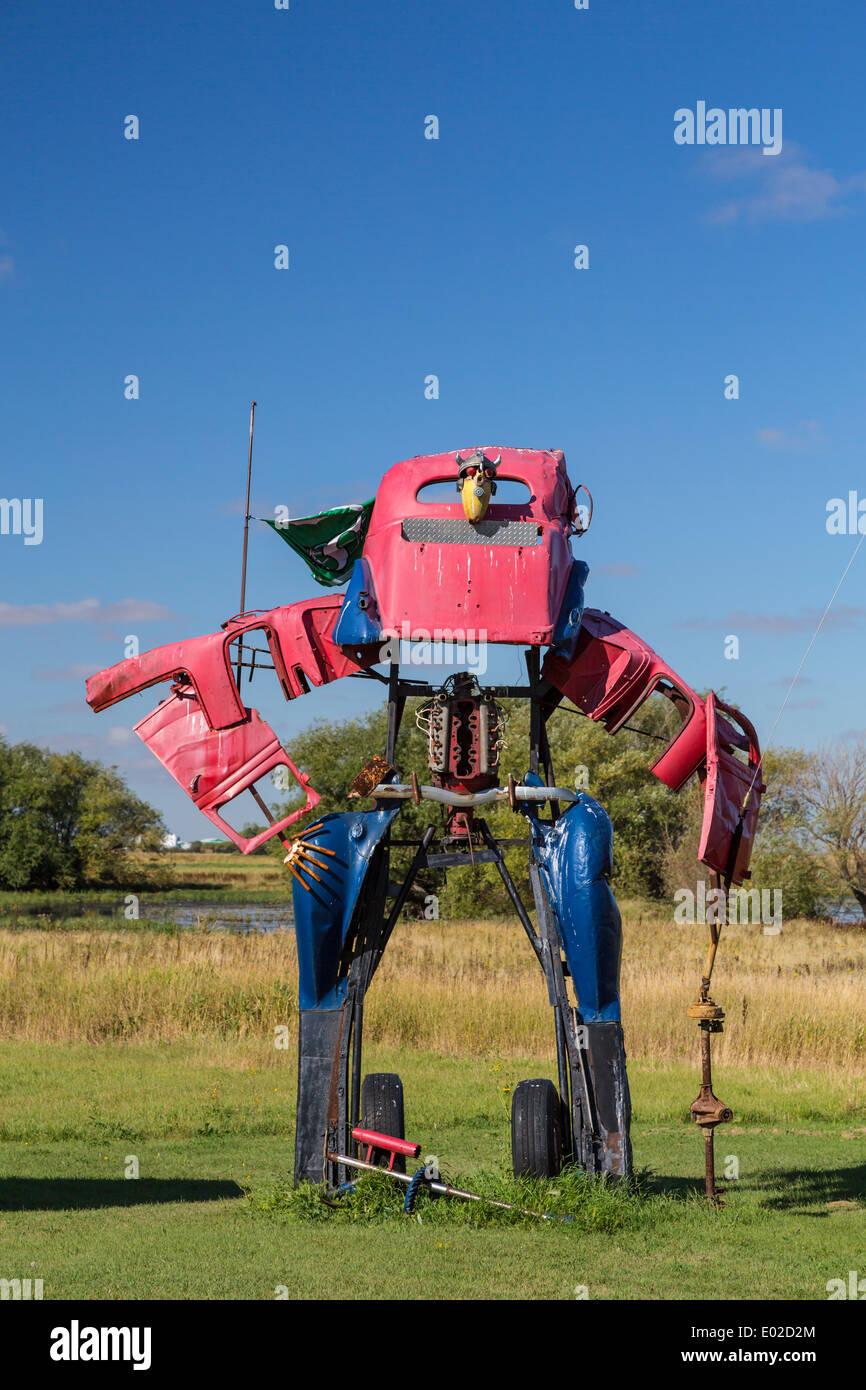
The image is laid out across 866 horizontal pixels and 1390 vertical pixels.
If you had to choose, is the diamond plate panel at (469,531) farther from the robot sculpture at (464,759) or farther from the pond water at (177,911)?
the pond water at (177,911)

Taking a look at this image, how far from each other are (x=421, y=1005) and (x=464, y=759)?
7656mm

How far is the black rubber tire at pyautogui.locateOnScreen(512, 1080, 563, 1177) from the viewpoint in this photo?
7.77m

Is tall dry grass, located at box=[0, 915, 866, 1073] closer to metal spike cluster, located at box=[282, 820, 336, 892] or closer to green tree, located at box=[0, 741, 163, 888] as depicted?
metal spike cluster, located at box=[282, 820, 336, 892]

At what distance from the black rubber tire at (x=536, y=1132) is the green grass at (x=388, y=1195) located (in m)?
0.17

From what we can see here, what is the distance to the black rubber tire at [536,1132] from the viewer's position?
7773 millimetres

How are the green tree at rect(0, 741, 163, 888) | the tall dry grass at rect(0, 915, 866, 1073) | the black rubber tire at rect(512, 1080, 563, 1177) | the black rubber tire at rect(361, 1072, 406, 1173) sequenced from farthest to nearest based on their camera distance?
1. the green tree at rect(0, 741, 163, 888)
2. the tall dry grass at rect(0, 915, 866, 1073)
3. the black rubber tire at rect(361, 1072, 406, 1173)
4. the black rubber tire at rect(512, 1080, 563, 1177)

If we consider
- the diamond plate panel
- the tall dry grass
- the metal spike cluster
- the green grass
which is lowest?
the green grass

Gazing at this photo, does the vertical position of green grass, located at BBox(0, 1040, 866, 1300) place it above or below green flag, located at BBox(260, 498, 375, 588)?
below

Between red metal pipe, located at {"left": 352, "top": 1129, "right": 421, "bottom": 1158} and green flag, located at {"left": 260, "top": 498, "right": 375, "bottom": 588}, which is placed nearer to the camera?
red metal pipe, located at {"left": 352, "top": 1129, "right": 421, "bottom": 1158}

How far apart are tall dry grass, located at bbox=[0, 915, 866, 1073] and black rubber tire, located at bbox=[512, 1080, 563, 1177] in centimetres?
658

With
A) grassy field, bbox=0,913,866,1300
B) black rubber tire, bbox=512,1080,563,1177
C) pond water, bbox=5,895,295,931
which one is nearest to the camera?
grassy field, bbox=0,913,866,1300

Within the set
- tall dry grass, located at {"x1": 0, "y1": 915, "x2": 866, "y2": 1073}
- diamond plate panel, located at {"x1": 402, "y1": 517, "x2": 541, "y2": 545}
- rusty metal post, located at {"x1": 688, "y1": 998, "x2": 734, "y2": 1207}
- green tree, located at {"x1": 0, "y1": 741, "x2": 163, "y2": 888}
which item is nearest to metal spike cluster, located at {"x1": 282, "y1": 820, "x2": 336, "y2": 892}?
diamond plate panel, located at {"x1": 402, "y1": 517, "x2": 541, "y2": 545}

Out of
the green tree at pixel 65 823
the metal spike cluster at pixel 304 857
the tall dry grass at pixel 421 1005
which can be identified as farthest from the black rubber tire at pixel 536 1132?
the green tree at pixel 65 823

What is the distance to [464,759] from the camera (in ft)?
26.3
